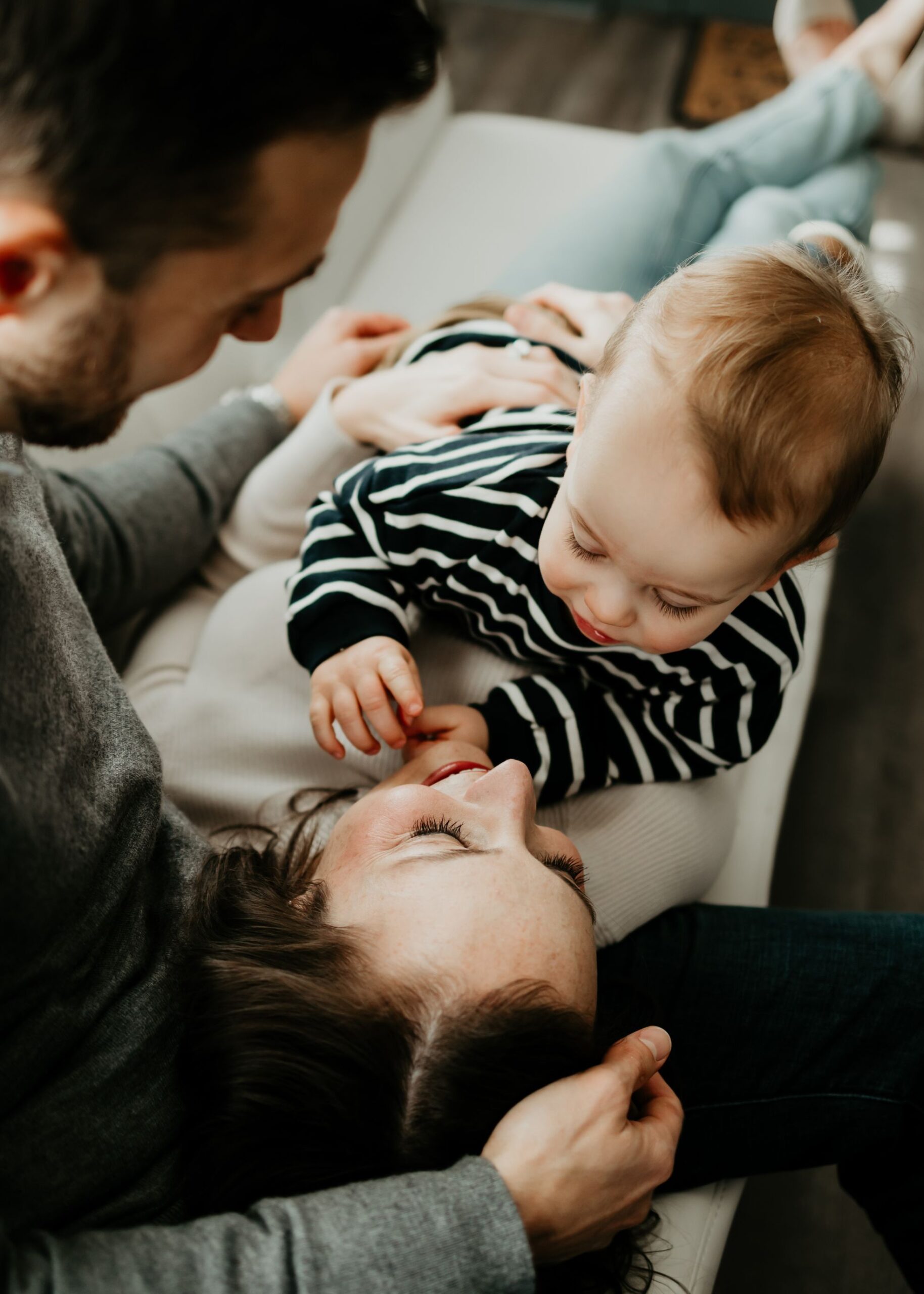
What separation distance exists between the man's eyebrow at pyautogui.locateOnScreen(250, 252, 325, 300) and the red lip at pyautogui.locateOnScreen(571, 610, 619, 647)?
367 millimetres

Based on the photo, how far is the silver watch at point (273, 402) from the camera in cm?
129

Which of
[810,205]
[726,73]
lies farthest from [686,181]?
[726,73]

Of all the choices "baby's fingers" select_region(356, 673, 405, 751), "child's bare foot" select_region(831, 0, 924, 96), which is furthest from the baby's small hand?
"child's bare foot" select_region(831, 0, 924, 96)

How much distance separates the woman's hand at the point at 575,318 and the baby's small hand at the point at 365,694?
466 mm

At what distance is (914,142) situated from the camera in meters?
1.82

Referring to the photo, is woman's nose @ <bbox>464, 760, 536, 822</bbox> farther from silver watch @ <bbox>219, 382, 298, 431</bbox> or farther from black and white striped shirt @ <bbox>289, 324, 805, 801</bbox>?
silver watch @ <bbox>219, 382, 298, 431</bbox>

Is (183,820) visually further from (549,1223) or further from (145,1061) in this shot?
(549,1223)

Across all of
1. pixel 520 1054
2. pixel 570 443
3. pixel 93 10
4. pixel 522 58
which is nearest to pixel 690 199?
pixel 570 443

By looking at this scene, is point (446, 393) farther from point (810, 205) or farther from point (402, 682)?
point (810, 205)

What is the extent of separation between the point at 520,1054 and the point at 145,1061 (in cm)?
28

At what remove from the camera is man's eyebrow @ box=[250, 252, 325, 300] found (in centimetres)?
63

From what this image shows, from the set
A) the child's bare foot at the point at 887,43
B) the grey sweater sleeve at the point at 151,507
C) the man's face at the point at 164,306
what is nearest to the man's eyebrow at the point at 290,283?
the man's face at the point at 164,306

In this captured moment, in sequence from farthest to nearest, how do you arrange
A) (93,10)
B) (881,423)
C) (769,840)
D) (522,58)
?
(522,58) < (769,840) < (881,423) < (93,10)

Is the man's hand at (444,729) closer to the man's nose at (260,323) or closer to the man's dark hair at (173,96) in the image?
the man's nose at (260,323)
